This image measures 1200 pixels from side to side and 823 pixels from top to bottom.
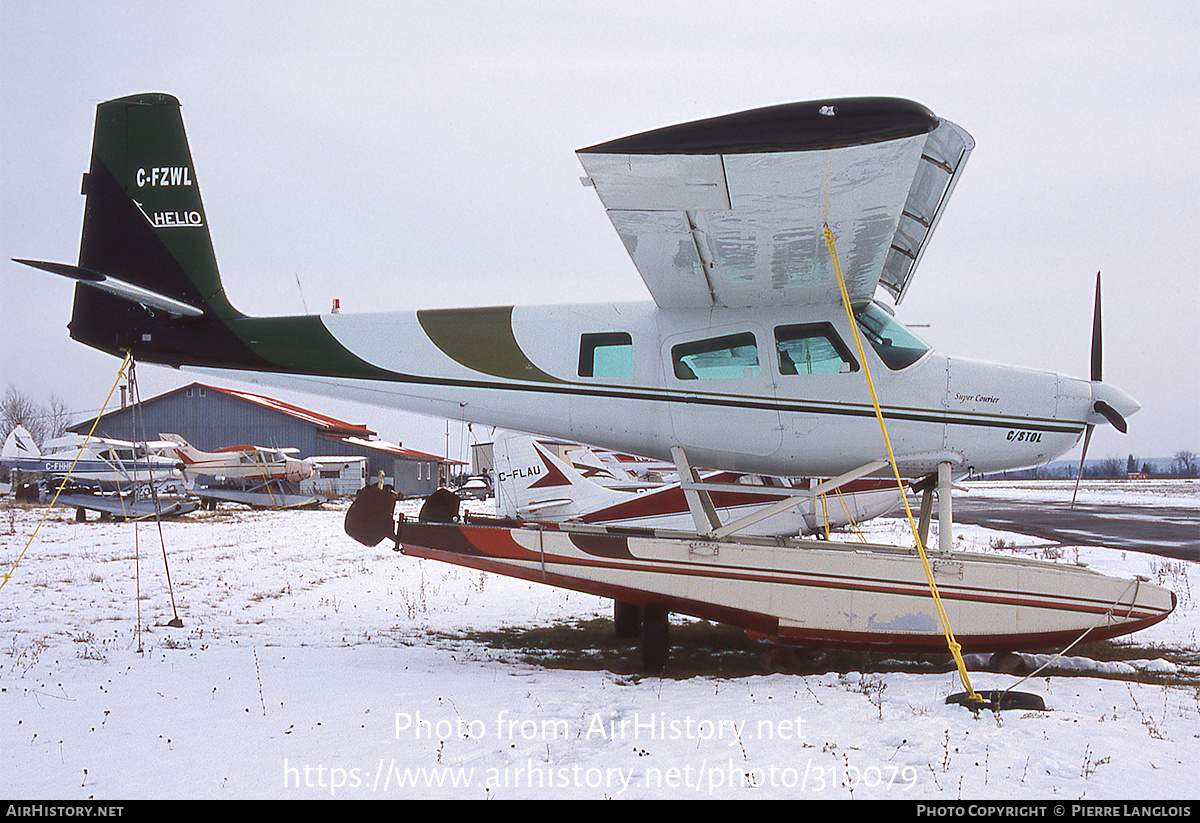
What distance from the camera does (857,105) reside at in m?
3.55

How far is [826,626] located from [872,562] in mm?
590

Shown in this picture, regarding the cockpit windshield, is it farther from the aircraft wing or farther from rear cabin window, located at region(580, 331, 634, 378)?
rear cabin window, located at region(580, 331, 634, 378)

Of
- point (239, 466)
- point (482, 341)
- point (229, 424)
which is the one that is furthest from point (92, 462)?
point (482, 341)

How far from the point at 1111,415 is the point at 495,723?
504cm

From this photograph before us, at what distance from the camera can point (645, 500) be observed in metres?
9.77

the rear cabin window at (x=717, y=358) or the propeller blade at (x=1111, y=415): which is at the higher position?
the rear cabin window at (x=717, y=358)

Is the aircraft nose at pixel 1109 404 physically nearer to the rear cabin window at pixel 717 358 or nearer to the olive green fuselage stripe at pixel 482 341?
the rear cabin window at pixel 717 358

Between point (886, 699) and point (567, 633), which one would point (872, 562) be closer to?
point (886, 699)

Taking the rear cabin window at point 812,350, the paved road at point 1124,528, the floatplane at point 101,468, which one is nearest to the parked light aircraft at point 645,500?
the rear cabin window at point 812,350

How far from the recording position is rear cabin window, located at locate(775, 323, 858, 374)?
573 cm

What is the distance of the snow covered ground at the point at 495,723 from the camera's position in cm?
331

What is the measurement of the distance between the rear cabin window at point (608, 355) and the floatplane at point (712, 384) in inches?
0.6

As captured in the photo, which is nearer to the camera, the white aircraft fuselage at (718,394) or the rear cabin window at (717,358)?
the white aircraft fuselage at (718,394)
